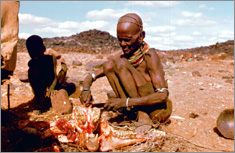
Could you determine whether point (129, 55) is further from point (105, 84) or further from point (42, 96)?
point (105, 84)

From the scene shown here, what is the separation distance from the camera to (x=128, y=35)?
3193 mm

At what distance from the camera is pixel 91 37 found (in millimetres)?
21031

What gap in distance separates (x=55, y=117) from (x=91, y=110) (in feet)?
4.91

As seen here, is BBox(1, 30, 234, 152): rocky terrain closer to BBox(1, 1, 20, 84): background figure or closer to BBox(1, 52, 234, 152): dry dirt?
BBox(1, 52, 234, 152): dry dirt

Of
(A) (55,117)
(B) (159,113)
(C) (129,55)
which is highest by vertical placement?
(C) (129,55)

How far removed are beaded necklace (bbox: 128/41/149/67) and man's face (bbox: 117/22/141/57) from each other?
11 centimetres

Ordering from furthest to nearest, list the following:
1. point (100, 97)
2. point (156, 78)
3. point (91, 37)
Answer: point (91, 37) → point (100, 97) → point (156, 78)

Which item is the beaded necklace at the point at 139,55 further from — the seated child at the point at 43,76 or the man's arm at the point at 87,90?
the seated child at the point at 43,76

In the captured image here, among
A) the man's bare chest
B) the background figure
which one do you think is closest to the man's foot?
the man's bare chest

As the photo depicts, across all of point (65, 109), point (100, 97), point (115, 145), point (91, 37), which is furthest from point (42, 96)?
point (91, 37)

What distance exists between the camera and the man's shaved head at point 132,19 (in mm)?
3209

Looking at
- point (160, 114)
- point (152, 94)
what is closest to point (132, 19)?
point (152, 94)

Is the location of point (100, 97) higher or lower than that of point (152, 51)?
lower

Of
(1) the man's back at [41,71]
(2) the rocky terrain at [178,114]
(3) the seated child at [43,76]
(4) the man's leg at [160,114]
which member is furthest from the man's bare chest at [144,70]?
(1) the man's back at [41,71]
